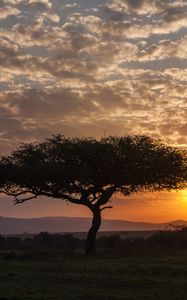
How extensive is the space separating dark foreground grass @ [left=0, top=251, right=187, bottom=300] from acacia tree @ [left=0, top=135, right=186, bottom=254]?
34.0ft

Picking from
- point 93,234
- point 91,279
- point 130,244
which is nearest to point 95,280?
point 91,279

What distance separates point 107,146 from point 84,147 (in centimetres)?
174

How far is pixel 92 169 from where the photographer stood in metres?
42.7

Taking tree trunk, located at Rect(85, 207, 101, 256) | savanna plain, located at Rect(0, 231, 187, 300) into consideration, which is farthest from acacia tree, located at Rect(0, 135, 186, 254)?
savanna plain, located at Rect(0, 231, 187, 300)

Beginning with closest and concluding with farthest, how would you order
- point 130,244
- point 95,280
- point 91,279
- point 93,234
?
point 95,280 < point 91,279 < point 93,234 < point 130,244

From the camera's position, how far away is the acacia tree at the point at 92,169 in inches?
1638

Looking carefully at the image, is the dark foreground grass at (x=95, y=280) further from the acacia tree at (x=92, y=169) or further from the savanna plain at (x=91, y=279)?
the acacia tree at (x=92, y=169)

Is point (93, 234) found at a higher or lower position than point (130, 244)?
higher

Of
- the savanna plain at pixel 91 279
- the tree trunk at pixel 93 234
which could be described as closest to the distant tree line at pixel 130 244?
the tree trunk at pixel 93 234

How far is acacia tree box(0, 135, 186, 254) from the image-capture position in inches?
1638

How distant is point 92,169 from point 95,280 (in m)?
20.1

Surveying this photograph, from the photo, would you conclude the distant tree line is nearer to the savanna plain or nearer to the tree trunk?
the tree trunk

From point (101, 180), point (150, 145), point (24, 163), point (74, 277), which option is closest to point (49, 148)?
point (24, 163)

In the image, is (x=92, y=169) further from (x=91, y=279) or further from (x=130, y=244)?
(x=91, y=279)
